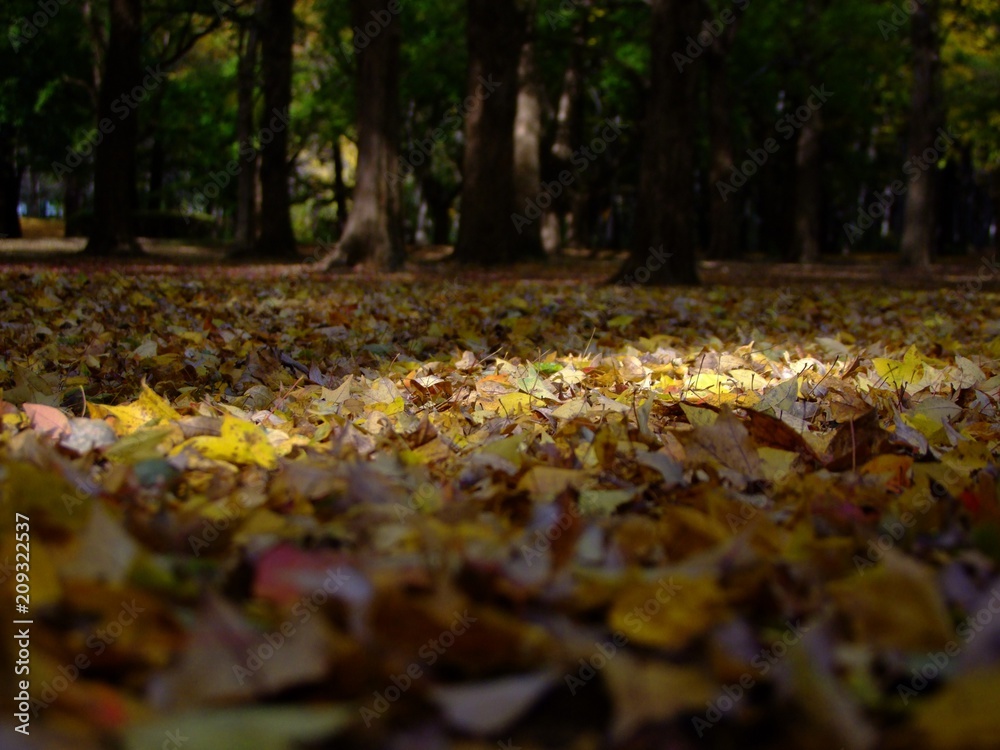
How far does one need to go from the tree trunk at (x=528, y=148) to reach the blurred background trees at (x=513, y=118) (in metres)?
0.06

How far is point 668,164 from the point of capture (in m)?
10.5

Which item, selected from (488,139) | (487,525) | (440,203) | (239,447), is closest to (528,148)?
(488,139)

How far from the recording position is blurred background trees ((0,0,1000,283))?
12.4 m

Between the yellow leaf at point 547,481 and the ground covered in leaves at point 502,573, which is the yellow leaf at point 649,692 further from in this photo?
the yellow leaf at point 547,481

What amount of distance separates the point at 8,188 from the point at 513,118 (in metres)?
15.7

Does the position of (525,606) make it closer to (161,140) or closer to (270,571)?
(270,571)

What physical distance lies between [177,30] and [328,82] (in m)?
4.44

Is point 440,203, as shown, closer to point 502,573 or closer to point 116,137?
point 116,137

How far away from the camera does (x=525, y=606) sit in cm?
112

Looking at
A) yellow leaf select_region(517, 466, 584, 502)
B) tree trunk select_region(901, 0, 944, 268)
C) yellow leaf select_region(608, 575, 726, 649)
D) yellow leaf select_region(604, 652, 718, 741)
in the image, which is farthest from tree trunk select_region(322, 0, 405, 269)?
yellow leaf select_region(604, 652, 718, 741)

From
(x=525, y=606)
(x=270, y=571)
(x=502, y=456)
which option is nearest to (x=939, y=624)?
(x=525, y=606)

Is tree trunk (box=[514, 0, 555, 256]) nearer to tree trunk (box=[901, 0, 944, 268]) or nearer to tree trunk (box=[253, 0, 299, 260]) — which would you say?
tree trunk (box=[253, 0, 299, 260])

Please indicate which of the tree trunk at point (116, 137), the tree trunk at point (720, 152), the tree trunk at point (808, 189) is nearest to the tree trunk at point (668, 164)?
the tree trunk at point (116, 137)

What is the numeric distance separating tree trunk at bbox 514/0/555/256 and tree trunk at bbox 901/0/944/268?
24.7 ft
